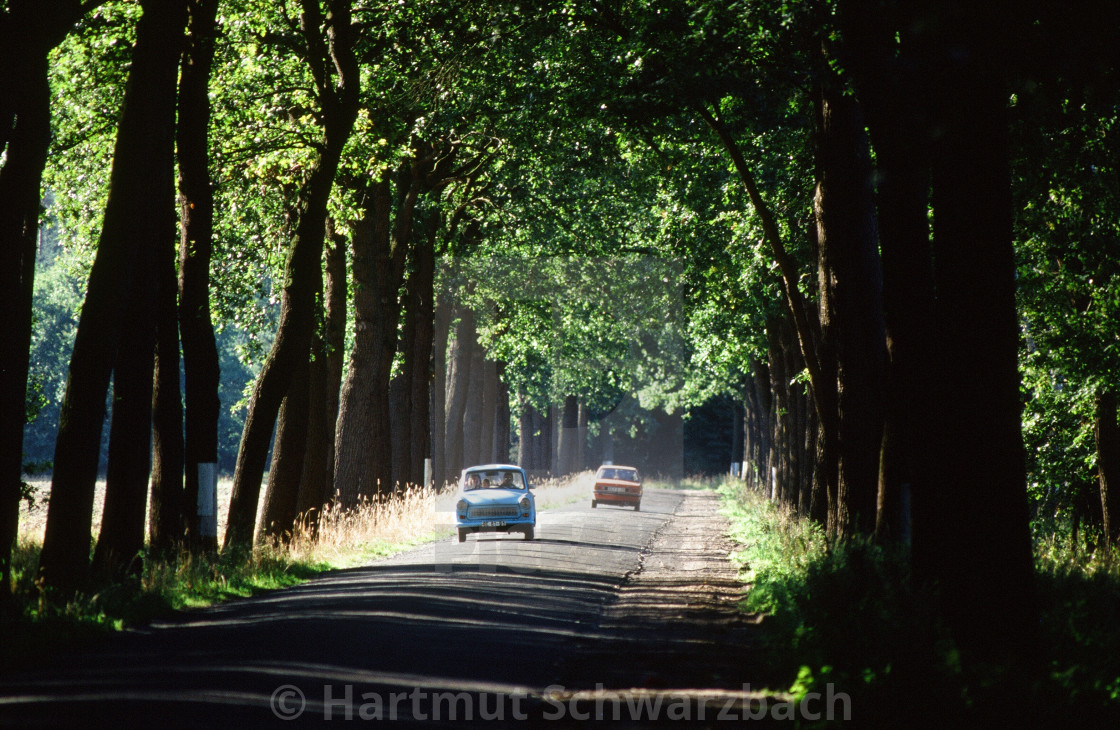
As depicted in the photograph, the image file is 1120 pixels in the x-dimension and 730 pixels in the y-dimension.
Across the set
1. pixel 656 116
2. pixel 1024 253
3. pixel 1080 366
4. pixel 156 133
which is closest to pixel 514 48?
pixel 656 116

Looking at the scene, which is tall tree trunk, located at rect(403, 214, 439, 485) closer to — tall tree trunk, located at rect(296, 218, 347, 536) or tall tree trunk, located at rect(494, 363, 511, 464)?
tall tree trunk, located at rect(296, 218, 347, 536)

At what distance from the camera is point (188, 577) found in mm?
14078

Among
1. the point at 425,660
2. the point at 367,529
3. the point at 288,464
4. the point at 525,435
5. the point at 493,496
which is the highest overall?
the point at 525,435

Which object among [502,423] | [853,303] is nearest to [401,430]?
[853,303]

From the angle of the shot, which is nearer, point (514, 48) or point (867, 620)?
point (867, 620)

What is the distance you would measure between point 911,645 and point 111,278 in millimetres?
9378

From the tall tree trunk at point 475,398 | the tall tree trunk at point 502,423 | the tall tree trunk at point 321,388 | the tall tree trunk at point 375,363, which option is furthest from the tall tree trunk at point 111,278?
the tall tree trunk at point 502,423

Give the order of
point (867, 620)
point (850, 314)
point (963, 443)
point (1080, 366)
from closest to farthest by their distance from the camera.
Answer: point (963, 443) < point (867, 620) < point (850, 314) < point (1080, 366)

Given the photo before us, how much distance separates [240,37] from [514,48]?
4.83 metres

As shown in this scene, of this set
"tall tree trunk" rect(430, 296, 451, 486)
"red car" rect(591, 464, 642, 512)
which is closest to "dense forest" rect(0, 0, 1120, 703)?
"red car" rect(591, 464, 642, 512)

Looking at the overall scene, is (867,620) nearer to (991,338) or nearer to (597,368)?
(991,338)

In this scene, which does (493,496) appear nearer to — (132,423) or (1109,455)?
(132,423)

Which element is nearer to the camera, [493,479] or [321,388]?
[321,388]

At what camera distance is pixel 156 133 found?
1355cm
